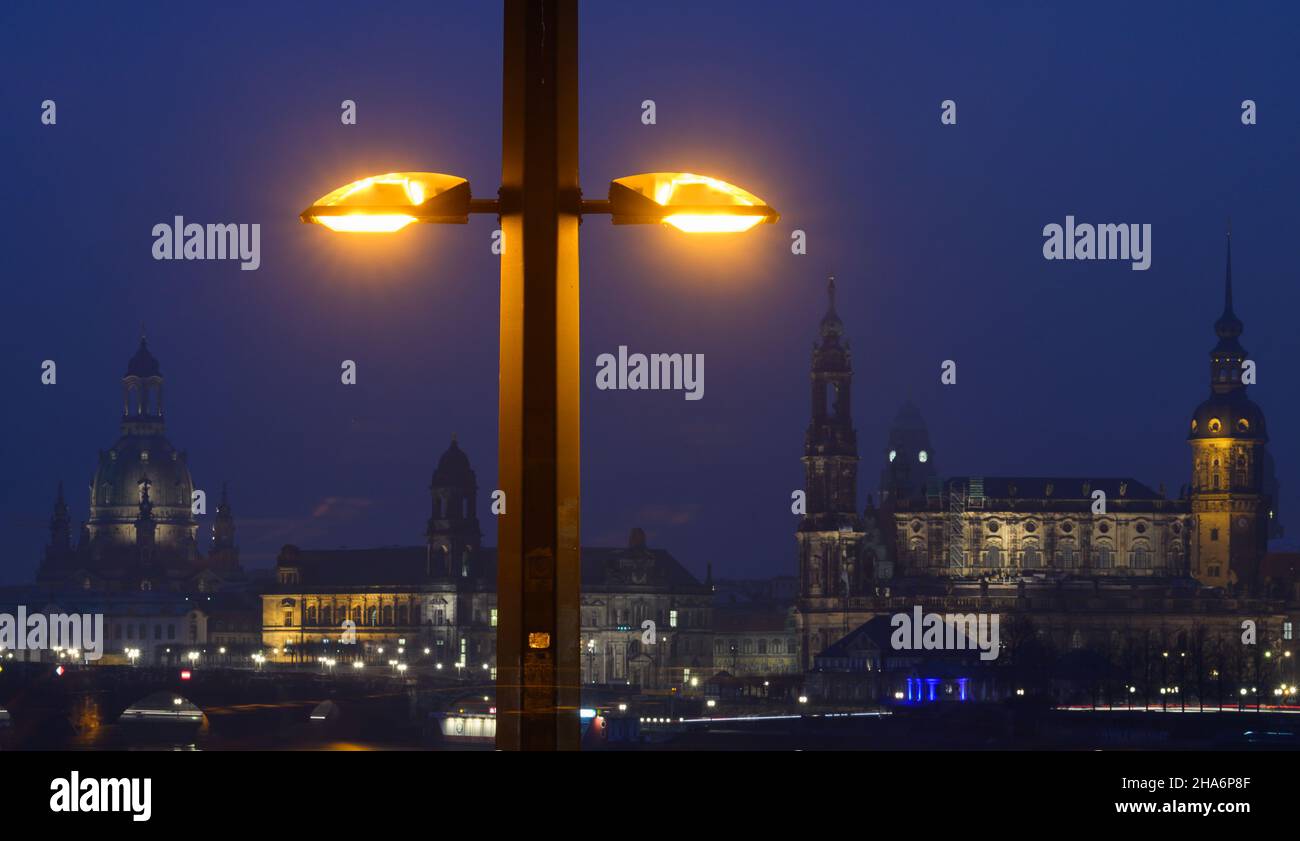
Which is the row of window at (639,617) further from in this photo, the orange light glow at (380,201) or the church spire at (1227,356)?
the orange light glow at (380,201)

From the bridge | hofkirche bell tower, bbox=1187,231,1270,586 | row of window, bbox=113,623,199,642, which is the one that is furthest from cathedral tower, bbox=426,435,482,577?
hofkirche bell tower, bbox=1187,231,1270,586

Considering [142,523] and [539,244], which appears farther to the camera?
[142,523]

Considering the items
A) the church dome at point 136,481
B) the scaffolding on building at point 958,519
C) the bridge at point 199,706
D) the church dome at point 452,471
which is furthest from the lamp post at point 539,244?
the church dome at point 136,481

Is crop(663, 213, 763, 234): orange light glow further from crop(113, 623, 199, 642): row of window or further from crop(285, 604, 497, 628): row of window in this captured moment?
crop(285, 604, 497, 628): row of window

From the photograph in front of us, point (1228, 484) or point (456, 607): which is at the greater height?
point (1228, 484)

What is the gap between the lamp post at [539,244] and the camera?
5.66 meters

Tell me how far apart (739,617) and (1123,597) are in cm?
3064

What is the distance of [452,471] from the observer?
479 feet

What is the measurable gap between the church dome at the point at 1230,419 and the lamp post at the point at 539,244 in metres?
156

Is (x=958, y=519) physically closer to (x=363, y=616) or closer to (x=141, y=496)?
(x=363, y=616)

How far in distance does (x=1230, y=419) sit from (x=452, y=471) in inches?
2407

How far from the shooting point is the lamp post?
5.66m

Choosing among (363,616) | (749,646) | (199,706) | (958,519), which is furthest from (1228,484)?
(199,706)

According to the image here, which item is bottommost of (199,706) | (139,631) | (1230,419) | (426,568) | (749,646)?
(749,646)
